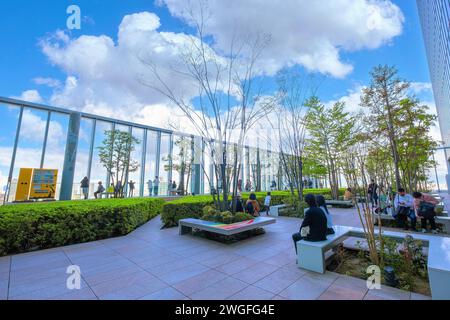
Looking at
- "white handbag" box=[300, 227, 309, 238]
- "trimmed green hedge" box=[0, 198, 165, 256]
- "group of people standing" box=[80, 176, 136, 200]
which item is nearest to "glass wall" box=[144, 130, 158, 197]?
"group of people standing" box=[80, 176, 136, 200]

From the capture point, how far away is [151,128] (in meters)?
16.1

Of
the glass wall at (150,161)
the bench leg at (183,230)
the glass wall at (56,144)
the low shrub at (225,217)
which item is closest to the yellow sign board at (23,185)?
the glass wall at (56,144)

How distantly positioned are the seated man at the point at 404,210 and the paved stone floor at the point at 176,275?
150 inches

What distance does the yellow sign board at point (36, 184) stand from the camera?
1045 centimetres

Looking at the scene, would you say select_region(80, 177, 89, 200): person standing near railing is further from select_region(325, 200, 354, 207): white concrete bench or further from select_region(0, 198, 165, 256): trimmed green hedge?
select_region(325, 200, 354, 207): white concrete bench

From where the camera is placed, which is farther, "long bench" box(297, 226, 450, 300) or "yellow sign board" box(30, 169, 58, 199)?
"yellow sign board" box(30, 169, 58, 199)

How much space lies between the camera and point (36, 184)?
10.8 metres

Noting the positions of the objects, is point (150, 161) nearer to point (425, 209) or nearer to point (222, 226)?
point (222, 226)

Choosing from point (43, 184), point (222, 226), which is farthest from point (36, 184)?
point (222, 226)

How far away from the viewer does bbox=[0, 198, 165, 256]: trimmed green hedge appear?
12.2ft

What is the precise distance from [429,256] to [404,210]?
4119mm

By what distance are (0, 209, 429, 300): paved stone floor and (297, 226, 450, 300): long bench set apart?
18cm

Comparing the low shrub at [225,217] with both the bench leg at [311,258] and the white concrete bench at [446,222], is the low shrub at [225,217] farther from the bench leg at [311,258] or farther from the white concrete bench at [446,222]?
the white concrete bench at [446,222]
